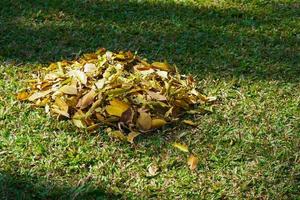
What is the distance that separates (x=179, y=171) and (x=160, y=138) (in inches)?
13.2

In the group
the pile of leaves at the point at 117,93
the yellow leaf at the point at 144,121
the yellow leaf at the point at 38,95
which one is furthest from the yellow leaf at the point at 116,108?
the yellow leaf at the point at 38,95

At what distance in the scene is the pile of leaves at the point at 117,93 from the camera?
3.84 meters

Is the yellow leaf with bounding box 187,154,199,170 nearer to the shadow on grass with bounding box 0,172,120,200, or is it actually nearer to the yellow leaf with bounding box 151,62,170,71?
the shadow on grass with bounding box 0,172,120,200

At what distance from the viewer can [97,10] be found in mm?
5676

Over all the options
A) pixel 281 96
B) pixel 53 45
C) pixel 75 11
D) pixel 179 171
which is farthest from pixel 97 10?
pixel 179 171

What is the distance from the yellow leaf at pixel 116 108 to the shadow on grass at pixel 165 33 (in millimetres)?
963

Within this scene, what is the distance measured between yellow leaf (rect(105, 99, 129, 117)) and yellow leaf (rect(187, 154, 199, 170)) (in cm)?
53

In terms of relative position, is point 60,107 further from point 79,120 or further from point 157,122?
point 157,122

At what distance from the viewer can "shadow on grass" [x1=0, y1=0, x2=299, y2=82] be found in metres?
4.80

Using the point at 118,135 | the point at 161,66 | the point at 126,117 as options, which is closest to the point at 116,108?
the point at 126,117

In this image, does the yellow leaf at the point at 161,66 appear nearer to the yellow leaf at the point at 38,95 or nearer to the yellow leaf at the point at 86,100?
the yellow leaf at the point at 86,100

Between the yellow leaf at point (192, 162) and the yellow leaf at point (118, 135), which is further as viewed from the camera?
the yellow leaf at point (118, 135)

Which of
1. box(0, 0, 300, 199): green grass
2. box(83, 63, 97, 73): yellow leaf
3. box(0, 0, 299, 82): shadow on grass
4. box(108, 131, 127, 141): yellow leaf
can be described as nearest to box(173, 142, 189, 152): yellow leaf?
box(0, 0, 300, 199): green grass

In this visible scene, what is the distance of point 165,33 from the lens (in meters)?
5.28
